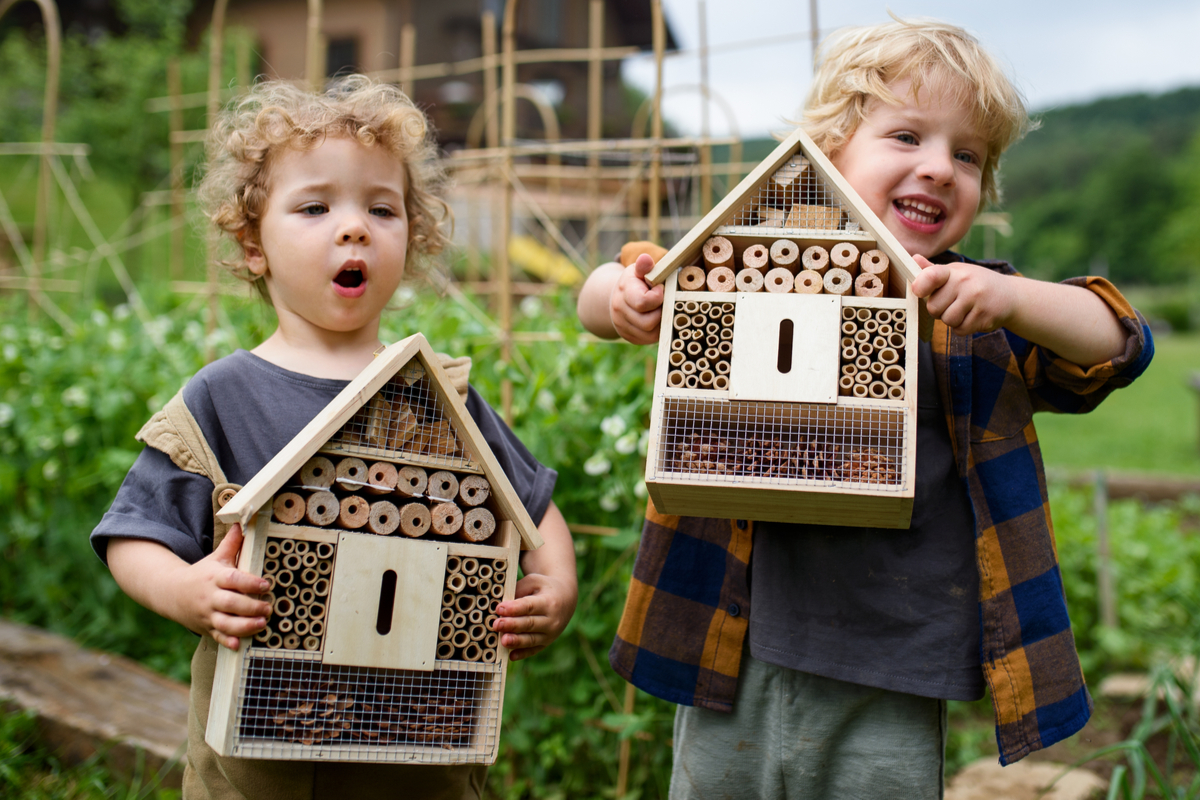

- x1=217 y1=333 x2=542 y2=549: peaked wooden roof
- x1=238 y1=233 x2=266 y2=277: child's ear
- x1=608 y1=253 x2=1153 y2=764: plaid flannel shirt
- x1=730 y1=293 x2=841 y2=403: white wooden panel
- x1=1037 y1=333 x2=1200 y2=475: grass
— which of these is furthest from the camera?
x1=1037 y1=333 x2=1200 y2=475: grass

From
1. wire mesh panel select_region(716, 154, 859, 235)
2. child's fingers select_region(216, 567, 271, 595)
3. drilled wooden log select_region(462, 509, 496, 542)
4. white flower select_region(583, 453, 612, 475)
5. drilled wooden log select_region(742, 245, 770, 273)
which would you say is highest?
wire mesh panel select_region(716, 154, 859, 235)

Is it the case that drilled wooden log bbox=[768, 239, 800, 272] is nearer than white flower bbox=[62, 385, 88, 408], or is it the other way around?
drilled wooden log bbox=[768, 239, 800, 272]

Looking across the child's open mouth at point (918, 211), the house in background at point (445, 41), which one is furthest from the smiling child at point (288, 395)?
the house in background at point (445, 41)

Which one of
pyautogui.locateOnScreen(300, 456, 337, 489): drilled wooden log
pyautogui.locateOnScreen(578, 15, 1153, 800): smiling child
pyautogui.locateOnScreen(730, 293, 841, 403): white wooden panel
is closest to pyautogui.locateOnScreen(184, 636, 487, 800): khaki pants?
pyautogui.locateOnScreen(300, 456, 337, 489): drilled wooden log

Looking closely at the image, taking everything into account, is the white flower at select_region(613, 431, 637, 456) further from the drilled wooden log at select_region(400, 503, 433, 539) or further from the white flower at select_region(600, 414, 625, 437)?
the drilled wooden log at select_region(400, 503, 433, 539)

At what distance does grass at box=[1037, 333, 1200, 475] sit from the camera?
28.1ft

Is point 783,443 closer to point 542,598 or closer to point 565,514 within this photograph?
point 542,598

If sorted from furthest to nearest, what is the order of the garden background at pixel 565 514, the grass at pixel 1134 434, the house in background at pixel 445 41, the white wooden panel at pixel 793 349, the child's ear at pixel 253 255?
1. the house in background at pixel 445 41
2. the grass at pixel 1134 434
3. the garden background at pixel 565 514
4. the child's ear at pixel 253 255
5. the white wooden panel at pixel 793 349

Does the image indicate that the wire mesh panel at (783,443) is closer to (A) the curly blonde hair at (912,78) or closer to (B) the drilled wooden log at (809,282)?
(B) the drilled wooden log at (809,282)

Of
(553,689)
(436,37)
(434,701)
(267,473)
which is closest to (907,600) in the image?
(434,701)

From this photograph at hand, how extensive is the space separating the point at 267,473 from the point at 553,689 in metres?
1.65

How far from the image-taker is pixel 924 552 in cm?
160

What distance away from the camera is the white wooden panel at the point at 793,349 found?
1.43 m

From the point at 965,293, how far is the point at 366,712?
112 cm
